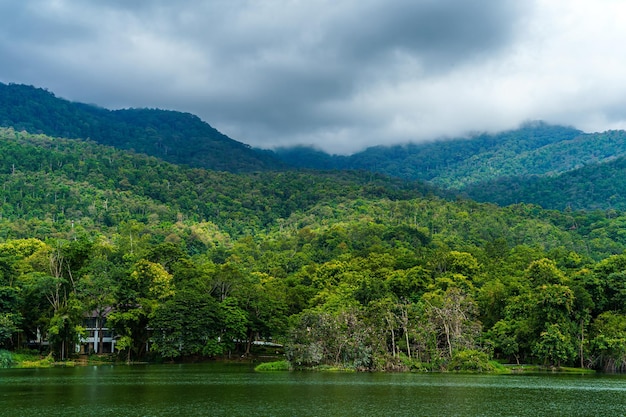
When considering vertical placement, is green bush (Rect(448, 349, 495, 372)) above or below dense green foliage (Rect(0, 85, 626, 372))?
below

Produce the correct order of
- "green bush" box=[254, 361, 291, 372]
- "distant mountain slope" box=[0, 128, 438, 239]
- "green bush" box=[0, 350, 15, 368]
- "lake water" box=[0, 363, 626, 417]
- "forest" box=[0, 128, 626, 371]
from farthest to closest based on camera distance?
"distant mountain slope" box=[0, 128, 438, 239]
"green bush" box=[0, 350, 15, 368]
"green bush" box=[254, 361, 291, 372]
"forest" box=[0, 128, 626, 371]
"lake water" box=[0, 363, 626, 417]

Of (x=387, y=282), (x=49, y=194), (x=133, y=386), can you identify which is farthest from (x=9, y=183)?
(x=133, y=386)

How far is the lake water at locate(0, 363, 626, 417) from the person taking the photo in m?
31.6

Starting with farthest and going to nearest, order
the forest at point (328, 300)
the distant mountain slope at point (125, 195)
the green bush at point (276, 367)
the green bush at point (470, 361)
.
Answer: the distant mountain slope at point (125, 195), the green bush at point (276, 367), the forest at point (328, 300), the green bush at point (470, 361)

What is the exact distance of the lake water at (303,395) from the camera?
31.6m

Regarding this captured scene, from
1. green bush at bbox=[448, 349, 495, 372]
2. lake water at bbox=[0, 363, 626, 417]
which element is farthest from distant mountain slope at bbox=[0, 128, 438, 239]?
green bush at bbox=[448, 349, 495, 372]

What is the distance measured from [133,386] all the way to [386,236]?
97666mm

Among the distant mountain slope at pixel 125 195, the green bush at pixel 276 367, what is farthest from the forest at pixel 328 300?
the distant mountain slope at pixel 125 195

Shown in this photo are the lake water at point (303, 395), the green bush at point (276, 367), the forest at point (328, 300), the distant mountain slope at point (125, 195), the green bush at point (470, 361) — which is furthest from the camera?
the distant mountain slope at point (125, 195)

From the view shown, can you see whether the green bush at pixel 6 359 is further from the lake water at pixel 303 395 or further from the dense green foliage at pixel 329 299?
the lake water at pixel 303 395

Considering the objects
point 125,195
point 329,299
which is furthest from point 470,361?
point 125,195

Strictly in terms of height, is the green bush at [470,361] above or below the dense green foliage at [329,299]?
below

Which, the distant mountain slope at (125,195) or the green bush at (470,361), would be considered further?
the distant mountain slope at (125,195)

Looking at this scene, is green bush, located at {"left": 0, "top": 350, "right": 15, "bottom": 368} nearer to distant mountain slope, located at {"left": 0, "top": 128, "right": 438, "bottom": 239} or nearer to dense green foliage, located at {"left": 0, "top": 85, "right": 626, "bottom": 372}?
dense green foliage, located at {"left": 0, "top": 85, "right": 626, "bottom": 372}
